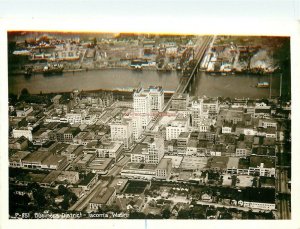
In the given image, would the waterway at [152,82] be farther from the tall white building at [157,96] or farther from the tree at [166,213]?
the tree at [166,213]

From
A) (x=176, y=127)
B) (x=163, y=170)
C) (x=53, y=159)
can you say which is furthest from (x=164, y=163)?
(x=53, y=159)

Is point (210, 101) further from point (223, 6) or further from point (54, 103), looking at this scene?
point (54, 103)

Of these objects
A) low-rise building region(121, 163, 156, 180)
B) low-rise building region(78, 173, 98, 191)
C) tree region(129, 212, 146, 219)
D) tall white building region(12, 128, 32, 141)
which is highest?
tall white building region(12, 128, 32, 141)

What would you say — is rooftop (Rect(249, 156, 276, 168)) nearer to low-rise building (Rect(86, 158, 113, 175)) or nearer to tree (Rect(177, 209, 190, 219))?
tree (Rect(177, 209, 190, 219))

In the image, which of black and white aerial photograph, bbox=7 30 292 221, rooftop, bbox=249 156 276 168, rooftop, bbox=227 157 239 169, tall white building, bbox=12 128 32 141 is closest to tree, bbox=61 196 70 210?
black and white aerial photograph, bbox=7 30 292 221

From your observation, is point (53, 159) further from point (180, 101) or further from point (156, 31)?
point (156, 31)
